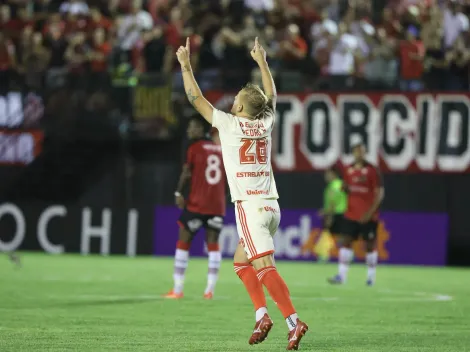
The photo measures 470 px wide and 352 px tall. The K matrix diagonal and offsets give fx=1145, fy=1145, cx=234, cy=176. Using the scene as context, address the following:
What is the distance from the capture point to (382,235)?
2439 centimetres

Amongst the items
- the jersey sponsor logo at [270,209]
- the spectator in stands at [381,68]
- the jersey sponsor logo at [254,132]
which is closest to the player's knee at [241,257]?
the jersey sponsor logo at [270,209]

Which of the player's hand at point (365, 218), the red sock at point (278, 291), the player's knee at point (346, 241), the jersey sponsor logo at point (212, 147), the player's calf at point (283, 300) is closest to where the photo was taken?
the player's calf at point (283, 300)

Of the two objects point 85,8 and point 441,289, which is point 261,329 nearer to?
point 441,289

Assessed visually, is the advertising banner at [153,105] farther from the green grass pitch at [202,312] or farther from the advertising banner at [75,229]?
the green grass pitch at [202,312]

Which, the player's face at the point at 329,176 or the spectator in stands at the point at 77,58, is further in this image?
the spectator in stands at the point at 77,58

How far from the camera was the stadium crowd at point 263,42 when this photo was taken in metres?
23.4

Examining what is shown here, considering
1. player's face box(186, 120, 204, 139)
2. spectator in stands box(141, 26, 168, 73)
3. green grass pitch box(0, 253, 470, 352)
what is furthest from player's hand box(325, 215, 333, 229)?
player's face box(186, 120, 204, 139)

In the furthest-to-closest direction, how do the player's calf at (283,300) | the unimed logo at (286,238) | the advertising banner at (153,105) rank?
the unimed logo at (286,238), the advertising banner at (153,105), the player's calf at (283,300)

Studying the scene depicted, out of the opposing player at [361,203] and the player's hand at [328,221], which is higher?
the opposing player at [361,203]

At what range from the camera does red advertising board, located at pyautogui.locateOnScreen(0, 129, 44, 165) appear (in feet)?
80.1

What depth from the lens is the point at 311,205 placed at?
2439 cm

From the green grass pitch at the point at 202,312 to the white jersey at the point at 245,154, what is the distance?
133cm

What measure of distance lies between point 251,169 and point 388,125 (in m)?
14.0

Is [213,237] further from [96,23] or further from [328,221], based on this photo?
[96,23]
